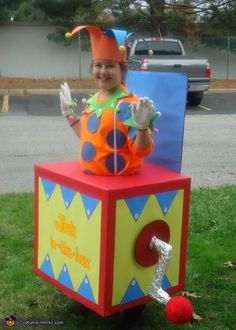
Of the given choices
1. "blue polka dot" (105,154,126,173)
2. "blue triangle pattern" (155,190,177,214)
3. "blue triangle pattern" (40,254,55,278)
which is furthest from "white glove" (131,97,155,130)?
"blue triangle pattern" (40,254,55,278)

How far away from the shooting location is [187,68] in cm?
1457

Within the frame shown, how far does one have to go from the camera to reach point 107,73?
10.0 feet

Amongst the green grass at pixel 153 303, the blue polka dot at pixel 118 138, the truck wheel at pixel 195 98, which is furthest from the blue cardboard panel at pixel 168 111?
the truck wheel at pixel 195 98

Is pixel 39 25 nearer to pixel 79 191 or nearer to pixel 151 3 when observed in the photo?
Result: pixel 151 3

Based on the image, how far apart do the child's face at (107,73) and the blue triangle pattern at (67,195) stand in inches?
23.4

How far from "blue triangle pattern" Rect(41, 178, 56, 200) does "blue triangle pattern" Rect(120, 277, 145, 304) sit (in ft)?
2.12

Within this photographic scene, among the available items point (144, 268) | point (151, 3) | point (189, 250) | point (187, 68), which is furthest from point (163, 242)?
point (151, 3)

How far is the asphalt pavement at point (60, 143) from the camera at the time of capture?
6.96 meters

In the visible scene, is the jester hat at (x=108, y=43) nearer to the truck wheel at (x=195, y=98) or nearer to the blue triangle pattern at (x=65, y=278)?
the blue triangle pattern at (x=65, y=278)

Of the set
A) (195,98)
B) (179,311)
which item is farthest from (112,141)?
(195,98)

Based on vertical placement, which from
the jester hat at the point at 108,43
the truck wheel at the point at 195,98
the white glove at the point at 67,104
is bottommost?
Answer: the truck wheel at the point at 195,98

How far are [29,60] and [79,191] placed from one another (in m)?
19.0

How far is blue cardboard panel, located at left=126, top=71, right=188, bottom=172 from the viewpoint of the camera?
3.16m

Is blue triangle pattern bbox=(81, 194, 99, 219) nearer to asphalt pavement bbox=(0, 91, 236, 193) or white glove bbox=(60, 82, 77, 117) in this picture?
white glove bbox=(60, 82, 77, 117)
